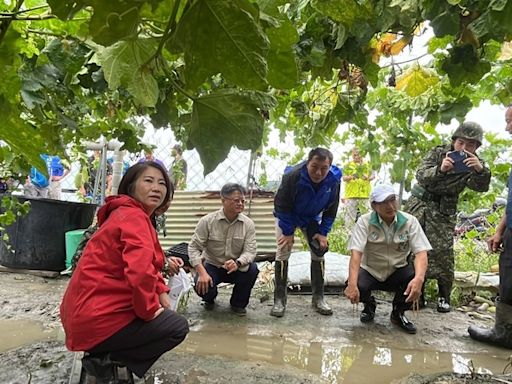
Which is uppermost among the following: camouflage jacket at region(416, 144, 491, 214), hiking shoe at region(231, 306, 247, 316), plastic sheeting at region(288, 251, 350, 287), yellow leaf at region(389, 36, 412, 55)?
yellow leaf at region(389, 36, 412, 55)

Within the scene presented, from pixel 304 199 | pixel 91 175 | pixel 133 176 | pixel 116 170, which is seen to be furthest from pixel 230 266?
pixel 91 175

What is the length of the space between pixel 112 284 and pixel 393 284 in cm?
226

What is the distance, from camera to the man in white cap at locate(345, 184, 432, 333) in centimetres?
326

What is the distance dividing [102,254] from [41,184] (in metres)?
4.41

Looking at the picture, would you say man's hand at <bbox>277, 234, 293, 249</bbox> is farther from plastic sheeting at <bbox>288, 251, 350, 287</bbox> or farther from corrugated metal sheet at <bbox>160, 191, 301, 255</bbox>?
corrugated metal sheet at <bbox>160, 191, 301, 255</bbox>

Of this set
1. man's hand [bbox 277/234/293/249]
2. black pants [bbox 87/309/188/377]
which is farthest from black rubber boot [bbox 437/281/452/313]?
black pants [bbox 87/309/188/377]

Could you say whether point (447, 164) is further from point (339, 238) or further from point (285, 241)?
point (339, 238)

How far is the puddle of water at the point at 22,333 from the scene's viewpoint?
2.84 metres

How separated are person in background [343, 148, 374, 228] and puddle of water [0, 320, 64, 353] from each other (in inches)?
154

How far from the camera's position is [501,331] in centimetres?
308

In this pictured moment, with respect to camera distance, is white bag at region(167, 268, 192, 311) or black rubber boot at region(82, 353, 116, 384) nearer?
black rubber boot at region(82, 353, 116, 384)

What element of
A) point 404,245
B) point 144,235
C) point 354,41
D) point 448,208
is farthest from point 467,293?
point 354,41

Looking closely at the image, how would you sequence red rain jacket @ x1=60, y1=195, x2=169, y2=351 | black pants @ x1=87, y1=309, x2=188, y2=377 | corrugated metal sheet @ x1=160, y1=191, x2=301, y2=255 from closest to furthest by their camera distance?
1. red rain jacket @ x1=60, y1=195, x2=169, y2=351
2. black pants @ x1=87, y1=309, x2=188, y2=377
3. corrugated metal sheet @ x1=160, y1=191, x2=301, y2=255

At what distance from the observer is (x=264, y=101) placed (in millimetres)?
725
